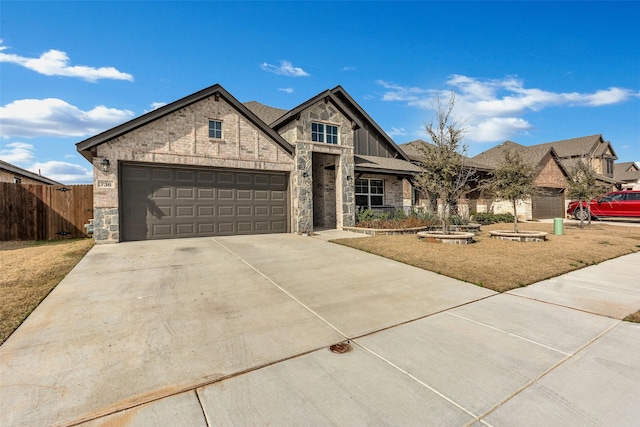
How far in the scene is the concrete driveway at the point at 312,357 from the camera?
2271 mm

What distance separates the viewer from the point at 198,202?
1166cm

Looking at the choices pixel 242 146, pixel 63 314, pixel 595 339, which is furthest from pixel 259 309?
pixel 242 146

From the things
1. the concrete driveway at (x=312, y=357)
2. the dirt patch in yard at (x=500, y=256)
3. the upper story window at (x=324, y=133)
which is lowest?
the concrete driveway at (x=312, y=357)

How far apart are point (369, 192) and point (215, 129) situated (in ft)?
30.4

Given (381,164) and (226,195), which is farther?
(381,164)

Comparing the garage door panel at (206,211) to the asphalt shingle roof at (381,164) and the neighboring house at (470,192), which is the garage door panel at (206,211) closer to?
the asphalt shingle roof at (381,164)

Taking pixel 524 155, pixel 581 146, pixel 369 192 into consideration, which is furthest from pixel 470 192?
pixel 581 146

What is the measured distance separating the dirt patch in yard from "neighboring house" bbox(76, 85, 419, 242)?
4.19 m

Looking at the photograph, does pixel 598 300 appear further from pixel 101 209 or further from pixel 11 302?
pixel 101 209

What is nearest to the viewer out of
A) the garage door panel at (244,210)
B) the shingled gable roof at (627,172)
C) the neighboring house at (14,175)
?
the garage door panel at (244,210)

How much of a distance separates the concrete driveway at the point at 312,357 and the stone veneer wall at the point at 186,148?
19.2 feet

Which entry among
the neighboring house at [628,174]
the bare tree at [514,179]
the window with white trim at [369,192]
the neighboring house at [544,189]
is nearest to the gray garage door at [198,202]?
the window with white trim at [369,192]

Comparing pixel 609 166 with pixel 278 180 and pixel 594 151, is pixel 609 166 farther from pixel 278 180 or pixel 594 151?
pixel 278 180

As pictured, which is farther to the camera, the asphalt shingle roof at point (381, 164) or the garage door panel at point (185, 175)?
the asphalt shingle roof at point (381, 164)
